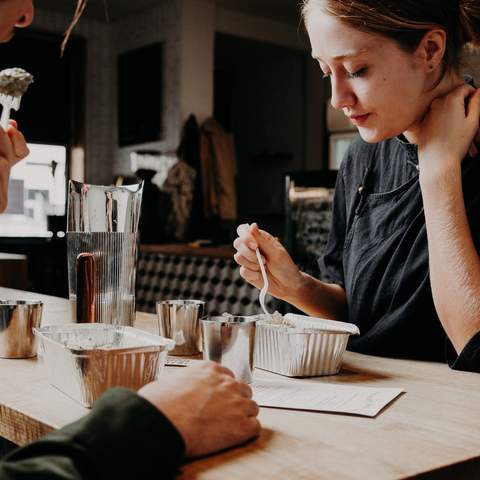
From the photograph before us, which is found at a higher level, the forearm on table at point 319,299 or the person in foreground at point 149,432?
the forearm on table at point 319,299

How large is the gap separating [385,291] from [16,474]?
1.04m

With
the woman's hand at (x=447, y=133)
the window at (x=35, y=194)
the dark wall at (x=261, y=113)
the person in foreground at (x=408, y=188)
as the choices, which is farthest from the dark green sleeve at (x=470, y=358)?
the dark wall at (x=261, y=113)

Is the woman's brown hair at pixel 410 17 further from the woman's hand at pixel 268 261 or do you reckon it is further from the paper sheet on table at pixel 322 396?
the paper sheet on table at pixel 322 396

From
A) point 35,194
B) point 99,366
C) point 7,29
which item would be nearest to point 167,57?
point 35,194

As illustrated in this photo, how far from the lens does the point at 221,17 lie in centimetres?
715

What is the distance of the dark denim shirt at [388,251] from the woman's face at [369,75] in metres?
0.16

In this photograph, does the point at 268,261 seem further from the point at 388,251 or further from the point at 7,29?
the point at 7,29

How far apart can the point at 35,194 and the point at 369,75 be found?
6148 millimetres

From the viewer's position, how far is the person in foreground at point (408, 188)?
54.4 inches

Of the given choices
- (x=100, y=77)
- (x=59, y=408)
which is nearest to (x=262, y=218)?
(x=100, y=77)

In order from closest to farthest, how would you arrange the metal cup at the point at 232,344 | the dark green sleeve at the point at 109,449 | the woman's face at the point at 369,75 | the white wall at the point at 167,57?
1. the dark green sleeve at the point at 109,449
2. the metal cup at the point at 232,344
3. the woman's face at the point at 369,75
4. the white wall at the point at 167,57

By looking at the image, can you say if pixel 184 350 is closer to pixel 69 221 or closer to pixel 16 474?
pixel 69 221

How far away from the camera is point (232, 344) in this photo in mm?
1087

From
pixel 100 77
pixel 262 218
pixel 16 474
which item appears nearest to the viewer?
pixel 16 474
